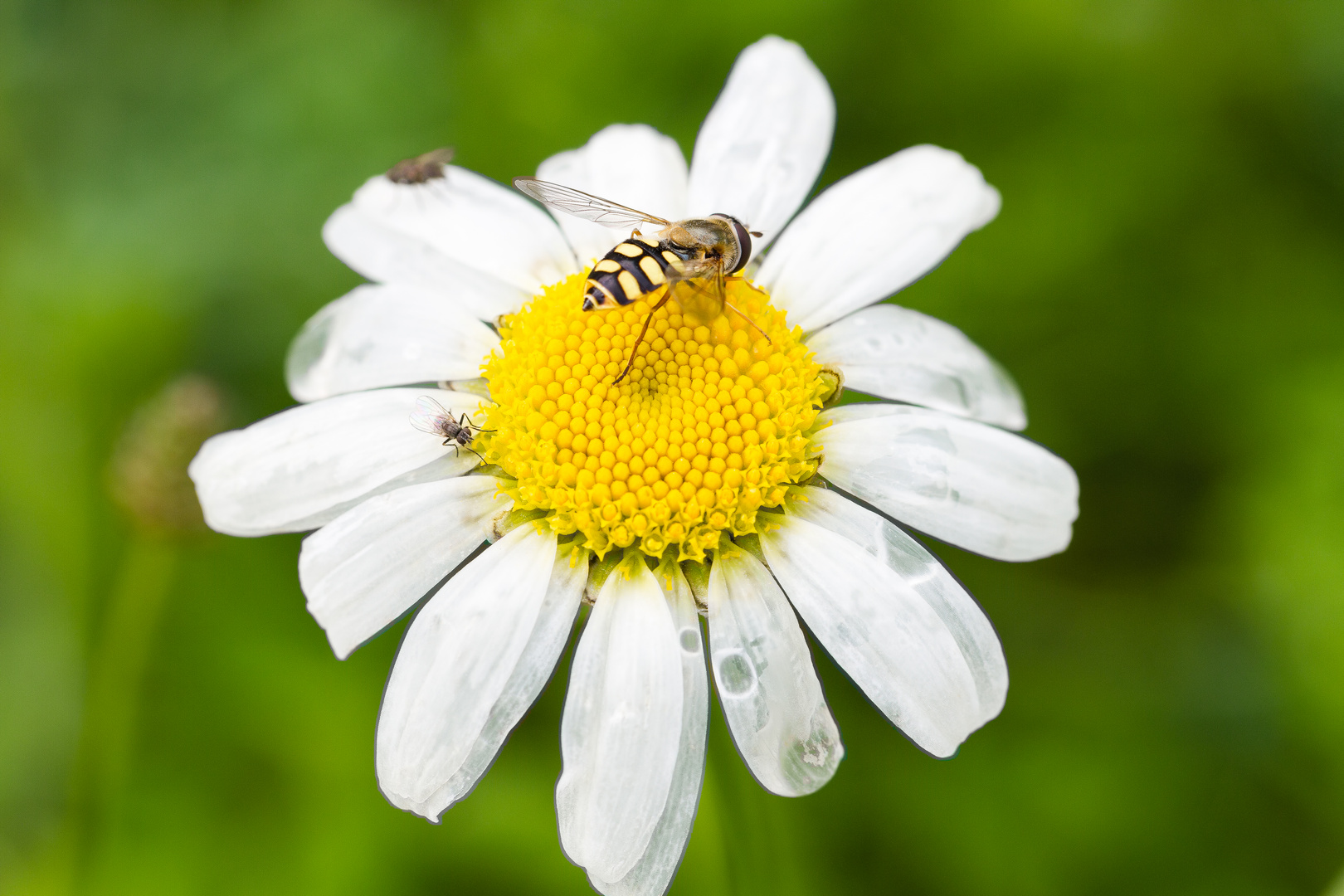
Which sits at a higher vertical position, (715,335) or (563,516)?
(715,335)

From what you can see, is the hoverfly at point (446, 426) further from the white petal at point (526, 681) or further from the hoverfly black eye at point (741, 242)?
the hoverfly black eye at point (741, 242)

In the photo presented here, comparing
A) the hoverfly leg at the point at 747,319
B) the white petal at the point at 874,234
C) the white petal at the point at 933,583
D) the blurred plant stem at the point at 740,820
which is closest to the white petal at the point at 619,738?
the blurred plant stem at the point at 740,820

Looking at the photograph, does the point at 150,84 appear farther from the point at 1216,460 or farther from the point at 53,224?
the point at 1216,460

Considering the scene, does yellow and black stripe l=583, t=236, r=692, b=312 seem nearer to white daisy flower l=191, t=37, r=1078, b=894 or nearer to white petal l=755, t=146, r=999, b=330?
white daisy flower l=191, t=37, r=1078, b=894

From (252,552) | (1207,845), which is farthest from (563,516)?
(1207,845)

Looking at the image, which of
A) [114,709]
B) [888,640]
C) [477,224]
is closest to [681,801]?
[888,640]

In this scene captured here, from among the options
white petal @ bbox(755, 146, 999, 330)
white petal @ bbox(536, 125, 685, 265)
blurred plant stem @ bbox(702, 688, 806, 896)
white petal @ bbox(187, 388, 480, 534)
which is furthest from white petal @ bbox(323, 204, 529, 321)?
blurred plant stem @ bbox(702, 688, 806, 896)
